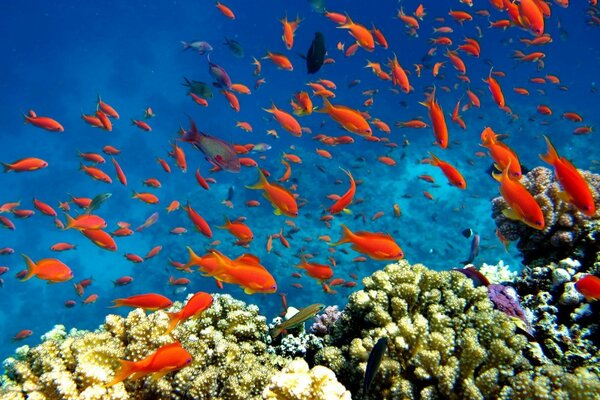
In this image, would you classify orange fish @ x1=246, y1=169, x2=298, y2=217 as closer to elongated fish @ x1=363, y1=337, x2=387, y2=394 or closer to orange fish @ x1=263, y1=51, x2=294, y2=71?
elongated fish @ x1=363, y1=337, x2=387, y2=394

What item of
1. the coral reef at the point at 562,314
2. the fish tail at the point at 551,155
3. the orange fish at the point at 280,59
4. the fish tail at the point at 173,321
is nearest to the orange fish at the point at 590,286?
the coral reef at the point at 562,314

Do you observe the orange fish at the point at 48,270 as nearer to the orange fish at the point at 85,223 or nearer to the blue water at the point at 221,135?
the orange fish at the point at 85,223

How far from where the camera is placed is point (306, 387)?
2.61 metres

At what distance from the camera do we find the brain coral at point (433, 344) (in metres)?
2.90

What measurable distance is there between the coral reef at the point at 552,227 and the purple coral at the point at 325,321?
2856mm

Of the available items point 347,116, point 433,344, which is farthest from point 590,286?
point 347,116

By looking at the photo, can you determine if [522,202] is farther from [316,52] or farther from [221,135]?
[221,135]

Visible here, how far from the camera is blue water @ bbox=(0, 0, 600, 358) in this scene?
22797mm

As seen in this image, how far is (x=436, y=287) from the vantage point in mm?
3881

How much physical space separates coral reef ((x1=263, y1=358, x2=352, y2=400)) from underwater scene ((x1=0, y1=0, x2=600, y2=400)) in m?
0.02

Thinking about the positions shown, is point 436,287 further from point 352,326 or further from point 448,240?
point 448,240

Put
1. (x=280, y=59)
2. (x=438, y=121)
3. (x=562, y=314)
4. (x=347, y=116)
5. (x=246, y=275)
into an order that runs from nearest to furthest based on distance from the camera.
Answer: (x=246, y=275), (x=562, y=314), (x=438, y=121), (x=347, y=116), (x=280, y=59)

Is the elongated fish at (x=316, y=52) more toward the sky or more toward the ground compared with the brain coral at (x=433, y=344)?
more toward the sky

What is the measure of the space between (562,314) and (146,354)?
4.43 meters
